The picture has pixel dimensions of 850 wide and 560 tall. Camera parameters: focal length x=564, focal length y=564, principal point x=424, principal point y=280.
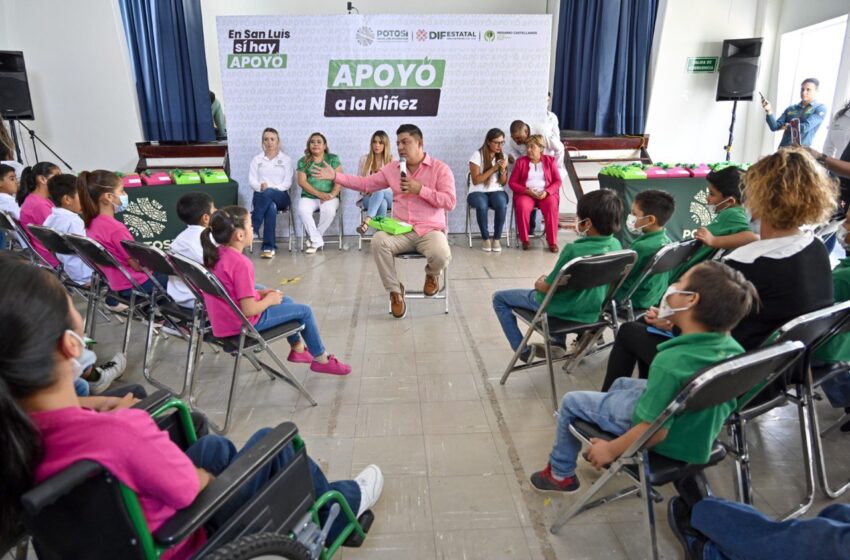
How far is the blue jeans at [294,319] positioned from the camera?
8.31ft

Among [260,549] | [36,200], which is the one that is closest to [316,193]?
[36,200]

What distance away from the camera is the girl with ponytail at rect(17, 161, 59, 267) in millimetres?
3383

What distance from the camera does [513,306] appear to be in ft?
9.27

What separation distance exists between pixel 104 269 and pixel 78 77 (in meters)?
4.91

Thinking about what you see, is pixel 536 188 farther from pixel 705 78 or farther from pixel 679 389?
pixel 679 389

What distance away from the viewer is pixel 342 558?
1706 millimetres

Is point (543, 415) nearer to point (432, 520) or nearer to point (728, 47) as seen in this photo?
point (432, 520)

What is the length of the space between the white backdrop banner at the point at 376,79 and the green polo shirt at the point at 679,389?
462cm

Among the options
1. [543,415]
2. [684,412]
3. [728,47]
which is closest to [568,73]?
[728,47]

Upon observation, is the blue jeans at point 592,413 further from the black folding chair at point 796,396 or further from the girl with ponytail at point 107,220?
the girl with ponytail at point 107,220

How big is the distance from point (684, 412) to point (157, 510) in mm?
1263

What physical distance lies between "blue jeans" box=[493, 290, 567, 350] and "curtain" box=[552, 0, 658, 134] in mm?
4943

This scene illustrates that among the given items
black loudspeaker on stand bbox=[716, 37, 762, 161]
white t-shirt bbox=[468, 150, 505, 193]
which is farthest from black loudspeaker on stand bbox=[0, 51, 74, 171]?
black loudspeaker on stand bbox=[716, 37, 762, 161]

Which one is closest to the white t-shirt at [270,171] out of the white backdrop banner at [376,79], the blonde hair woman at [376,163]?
the white backdrop banner at [376,79]
